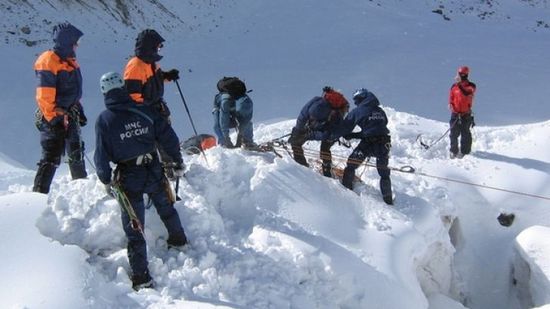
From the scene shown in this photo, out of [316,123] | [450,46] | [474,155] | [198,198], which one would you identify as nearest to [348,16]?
[450,46]

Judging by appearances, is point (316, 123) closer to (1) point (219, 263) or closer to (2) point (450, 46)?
(1) point (219, 263)

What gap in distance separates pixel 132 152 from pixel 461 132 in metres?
6.75

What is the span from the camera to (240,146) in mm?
7969

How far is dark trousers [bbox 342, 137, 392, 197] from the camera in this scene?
7316 mm

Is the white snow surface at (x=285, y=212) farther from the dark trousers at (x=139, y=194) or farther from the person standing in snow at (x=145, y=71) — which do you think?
the person standing in snow at (x=145, y=71)

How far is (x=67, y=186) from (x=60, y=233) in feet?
3.20

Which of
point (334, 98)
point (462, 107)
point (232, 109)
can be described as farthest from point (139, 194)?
point (462, 107)

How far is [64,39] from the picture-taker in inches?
231

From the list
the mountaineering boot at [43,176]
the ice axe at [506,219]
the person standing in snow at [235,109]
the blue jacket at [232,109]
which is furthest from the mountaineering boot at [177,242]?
the ice axe at [506,219]

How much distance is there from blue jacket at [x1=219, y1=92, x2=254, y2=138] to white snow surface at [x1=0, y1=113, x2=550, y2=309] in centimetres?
63

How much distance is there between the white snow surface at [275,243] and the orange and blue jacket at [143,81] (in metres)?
1.02

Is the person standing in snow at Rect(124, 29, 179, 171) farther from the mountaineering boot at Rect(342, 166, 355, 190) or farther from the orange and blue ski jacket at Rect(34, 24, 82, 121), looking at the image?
the mountaineering boot at Rect(342, 166, 355, 190)

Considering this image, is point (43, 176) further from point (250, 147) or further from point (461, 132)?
point (461, 132)

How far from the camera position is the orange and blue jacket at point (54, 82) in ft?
19.1
